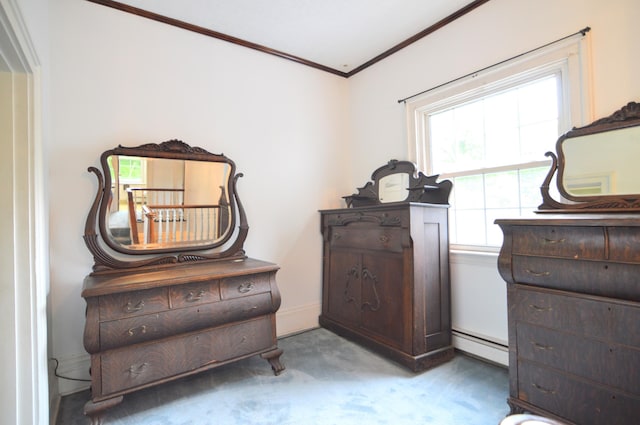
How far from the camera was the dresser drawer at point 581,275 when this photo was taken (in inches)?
52.7

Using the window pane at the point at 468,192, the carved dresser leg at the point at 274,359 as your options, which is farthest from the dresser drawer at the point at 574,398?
the carved dresser leg at the point at 274,359

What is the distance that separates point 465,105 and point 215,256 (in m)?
2.42

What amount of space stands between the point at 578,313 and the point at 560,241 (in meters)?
0.34

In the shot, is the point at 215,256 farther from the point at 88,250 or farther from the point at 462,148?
the point at 462,148

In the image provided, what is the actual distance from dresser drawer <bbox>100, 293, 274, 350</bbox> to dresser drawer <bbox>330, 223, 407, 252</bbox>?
0.95m

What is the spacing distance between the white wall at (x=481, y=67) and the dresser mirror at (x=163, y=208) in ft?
4.96

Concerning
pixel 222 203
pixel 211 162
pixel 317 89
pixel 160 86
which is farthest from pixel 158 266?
pixel 317 89

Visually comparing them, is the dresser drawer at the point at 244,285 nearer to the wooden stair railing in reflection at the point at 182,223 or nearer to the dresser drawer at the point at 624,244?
the wooden stair railing in reflection at the point at 182,223

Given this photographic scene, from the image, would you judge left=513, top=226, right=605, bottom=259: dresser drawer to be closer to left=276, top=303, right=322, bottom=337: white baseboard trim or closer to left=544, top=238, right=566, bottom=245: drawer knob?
left=544, top=238, right=566, bottom=245: drawer knob

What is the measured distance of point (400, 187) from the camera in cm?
291

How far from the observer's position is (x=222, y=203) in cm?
270

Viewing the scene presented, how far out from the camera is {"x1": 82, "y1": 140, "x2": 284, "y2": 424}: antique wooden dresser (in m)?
1.79

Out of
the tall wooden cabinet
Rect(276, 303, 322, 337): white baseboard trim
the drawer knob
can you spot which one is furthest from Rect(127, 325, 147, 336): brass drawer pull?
the drawer knob

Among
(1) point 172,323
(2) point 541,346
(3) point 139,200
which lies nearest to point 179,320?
(1) point 172,323
